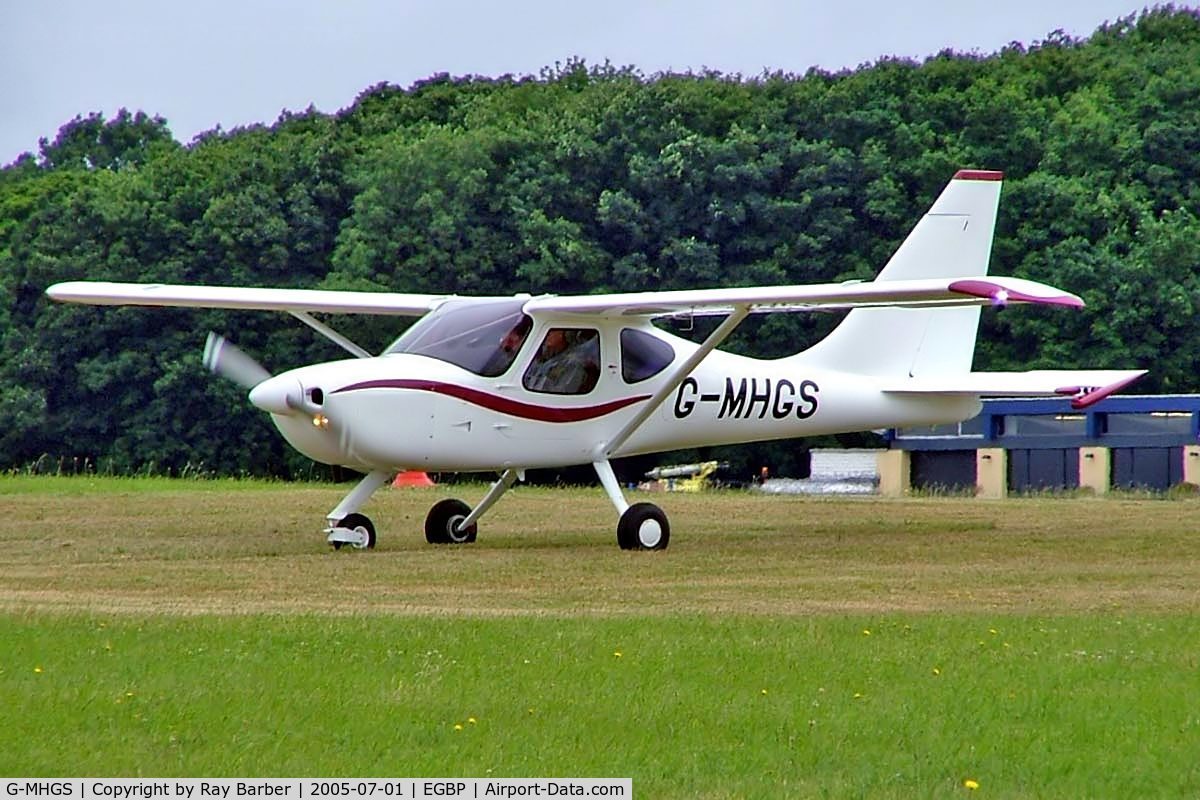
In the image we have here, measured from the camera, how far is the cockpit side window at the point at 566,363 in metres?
19.3

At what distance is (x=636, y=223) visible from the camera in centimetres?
5422

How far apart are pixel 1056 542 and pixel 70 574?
370 inches

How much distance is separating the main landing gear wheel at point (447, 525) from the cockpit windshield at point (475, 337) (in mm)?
1897

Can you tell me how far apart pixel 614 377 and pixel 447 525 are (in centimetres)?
224

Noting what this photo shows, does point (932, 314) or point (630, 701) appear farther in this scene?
point (932, 314)

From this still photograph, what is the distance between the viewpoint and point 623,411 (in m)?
19.9

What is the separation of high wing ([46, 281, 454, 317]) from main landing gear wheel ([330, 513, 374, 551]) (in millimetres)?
2749

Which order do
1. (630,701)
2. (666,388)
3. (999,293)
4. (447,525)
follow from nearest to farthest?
(630,701)
(999,293)
(666,388)
(447,525)

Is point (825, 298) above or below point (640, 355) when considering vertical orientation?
above

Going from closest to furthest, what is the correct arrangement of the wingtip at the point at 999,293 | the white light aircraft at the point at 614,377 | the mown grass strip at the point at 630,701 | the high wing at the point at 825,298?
the mown grass strip at the point at 630,701 → the wingtip at the point at 999,293 → the high wing at the point at 825,298 → the white light aircraft at the point at 614,377

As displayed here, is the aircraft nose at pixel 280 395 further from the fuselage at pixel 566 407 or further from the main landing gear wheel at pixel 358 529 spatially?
the main landing gear wheel at pixel 358 529

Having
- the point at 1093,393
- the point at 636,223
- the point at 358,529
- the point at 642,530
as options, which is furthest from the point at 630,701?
Result: the point at 636,223

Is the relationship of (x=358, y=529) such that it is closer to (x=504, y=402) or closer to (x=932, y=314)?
(x=504, y=402)

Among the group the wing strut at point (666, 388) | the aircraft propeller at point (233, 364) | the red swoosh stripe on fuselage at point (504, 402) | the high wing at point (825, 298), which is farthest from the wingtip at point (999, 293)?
the aircraft propeller at point (233, 364)
